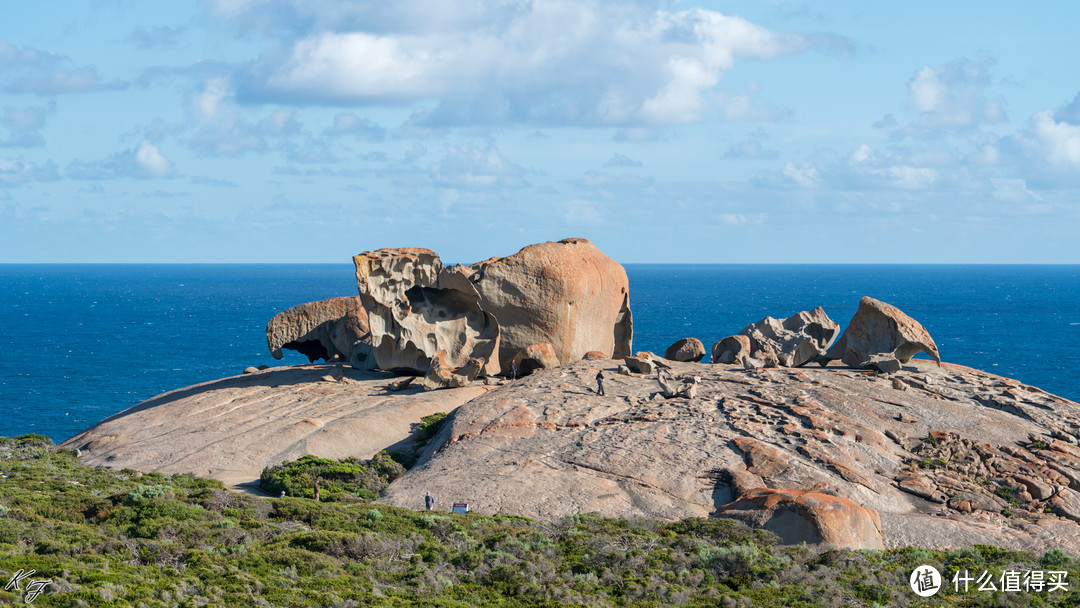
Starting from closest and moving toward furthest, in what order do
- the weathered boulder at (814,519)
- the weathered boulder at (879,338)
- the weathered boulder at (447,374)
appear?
the weathered boulder at (814,519) → the weathered boulder at (879,338) → the weathered boulder at (447,374)

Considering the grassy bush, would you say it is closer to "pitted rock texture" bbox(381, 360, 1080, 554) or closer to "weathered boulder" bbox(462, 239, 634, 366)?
"pitted rock texture" bbox(381, 360, 1080, 554)

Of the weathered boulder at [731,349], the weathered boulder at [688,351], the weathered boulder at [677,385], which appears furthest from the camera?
the weathered boulder at [688,351]

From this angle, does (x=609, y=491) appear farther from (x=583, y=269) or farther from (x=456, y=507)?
(x=583, y=269)

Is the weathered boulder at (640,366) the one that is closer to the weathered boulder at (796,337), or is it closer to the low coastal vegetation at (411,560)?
the weathered boulder at (796,337)

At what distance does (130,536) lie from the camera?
19.7 metres

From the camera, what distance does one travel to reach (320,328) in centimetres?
4312

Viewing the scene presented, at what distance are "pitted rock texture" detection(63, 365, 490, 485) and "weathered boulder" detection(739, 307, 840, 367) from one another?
11.9 m

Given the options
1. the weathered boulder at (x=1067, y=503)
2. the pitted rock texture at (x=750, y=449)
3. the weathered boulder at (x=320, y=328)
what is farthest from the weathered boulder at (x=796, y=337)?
the weathered boulder at (x=320, y=328)

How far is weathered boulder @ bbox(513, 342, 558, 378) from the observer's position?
3609 centimetres

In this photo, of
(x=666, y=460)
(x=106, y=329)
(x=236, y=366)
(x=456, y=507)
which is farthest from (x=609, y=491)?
(x=106, y=329)

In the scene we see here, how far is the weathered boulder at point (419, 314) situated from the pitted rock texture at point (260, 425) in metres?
1.68

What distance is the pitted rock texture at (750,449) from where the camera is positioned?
75.8 feet

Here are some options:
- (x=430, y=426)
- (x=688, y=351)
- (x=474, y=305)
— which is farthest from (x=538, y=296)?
(x=430, y=426)

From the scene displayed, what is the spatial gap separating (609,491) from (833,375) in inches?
511
